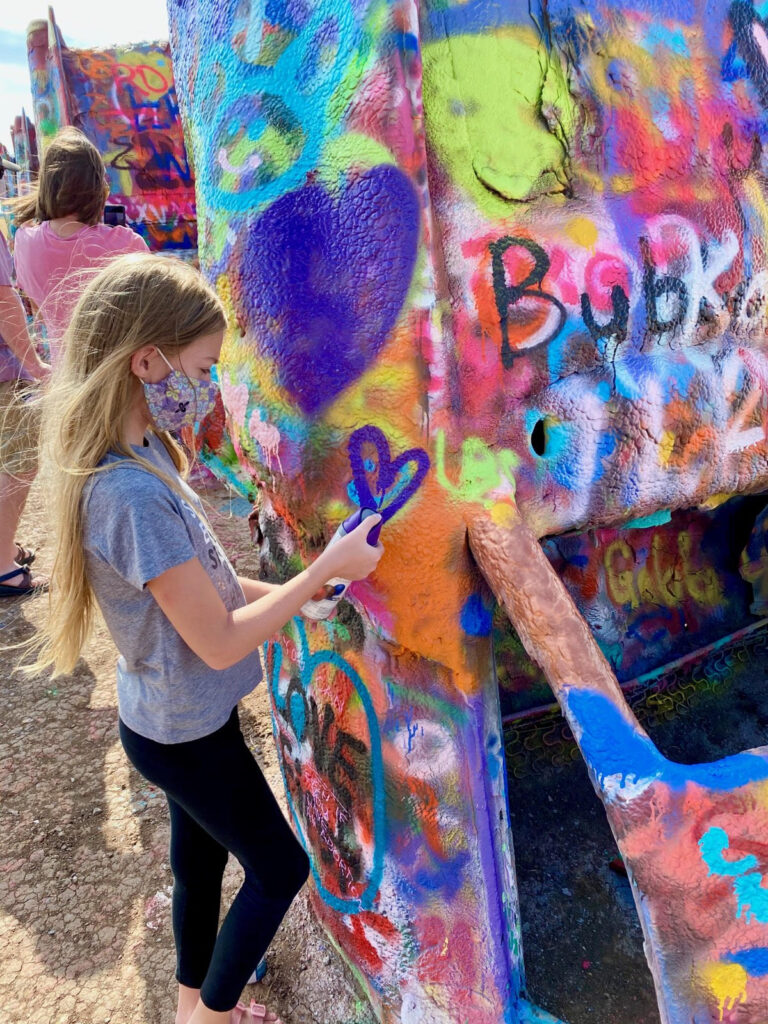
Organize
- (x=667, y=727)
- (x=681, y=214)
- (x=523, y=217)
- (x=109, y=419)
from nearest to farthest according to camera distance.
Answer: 1. (x=109, y=419)
2. (x=523, y=217)
3. (x=681, y=214)
4. (x=667, y=727)

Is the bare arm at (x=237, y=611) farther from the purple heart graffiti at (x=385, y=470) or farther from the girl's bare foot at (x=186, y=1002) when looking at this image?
the girl's bare foot at (x=186, y=1002)

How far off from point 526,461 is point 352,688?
62 cm

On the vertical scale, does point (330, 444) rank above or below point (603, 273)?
below

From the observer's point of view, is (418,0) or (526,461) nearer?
(418,0)

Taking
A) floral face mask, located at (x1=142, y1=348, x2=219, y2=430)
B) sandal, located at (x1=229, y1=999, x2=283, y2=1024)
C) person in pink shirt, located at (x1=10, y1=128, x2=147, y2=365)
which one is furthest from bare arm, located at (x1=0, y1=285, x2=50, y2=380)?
sandal, located at (x1=229, y1=999, x2=283, y2=1024)

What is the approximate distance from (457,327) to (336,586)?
524mm

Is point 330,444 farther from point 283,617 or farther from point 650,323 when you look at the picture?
point 650,323

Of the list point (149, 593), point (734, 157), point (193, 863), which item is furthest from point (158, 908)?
point (734, 157)

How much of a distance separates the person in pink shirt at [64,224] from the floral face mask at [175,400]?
1.20 metres

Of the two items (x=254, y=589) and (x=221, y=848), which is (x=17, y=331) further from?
(x=221, y=848)

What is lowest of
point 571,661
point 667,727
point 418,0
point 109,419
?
point 667,727

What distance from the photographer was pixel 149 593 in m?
1.40

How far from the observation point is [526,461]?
1.51 m

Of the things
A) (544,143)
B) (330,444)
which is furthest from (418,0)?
(330,444)
